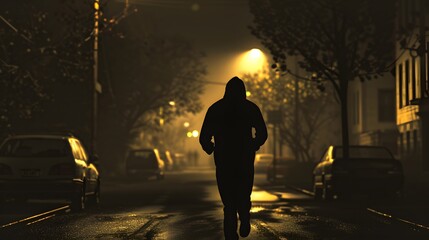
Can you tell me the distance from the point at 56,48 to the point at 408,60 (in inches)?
869

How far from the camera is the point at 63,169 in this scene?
69.4ft

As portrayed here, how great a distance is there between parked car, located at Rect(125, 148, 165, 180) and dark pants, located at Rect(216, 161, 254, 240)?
35.5 meters

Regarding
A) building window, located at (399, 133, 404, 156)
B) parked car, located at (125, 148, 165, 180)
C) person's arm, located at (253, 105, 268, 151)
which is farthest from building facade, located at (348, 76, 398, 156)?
person's arm, located at (253, 105, 268, 151)

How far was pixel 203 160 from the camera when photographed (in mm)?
182750

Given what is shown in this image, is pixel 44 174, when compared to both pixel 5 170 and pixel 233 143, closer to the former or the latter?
pixel 5 170

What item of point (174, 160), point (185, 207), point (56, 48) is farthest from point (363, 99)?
point (185, 207)

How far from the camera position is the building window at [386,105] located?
6050 cm

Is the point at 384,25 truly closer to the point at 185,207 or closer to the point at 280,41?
the point at 280,41

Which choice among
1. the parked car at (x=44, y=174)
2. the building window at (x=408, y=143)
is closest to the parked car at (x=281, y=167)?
the building window at (x=408, y=143)

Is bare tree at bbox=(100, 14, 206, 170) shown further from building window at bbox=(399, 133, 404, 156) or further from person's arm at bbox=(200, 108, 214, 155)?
person's arm at bbox=(200, 108, 214, 155)

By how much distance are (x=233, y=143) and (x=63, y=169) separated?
1014cm

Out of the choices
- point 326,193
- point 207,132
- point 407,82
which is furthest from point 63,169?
point 407,82

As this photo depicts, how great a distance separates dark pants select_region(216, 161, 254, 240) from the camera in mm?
11562

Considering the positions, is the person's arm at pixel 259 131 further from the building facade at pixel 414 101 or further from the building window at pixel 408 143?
the building window at pixel 408 143
